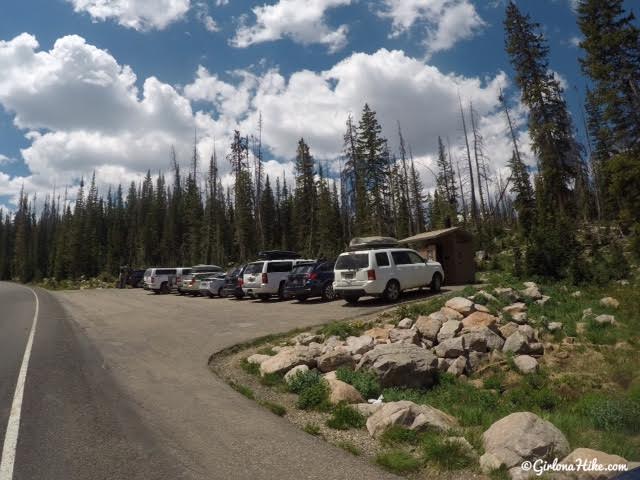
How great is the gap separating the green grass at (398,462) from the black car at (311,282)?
1398 cm

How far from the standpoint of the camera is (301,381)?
22.3 ft

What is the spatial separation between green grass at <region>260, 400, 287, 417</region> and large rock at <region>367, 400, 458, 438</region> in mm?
1279

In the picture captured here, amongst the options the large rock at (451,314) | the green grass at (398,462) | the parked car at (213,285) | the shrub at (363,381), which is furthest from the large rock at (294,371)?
the parked car at (213,285)

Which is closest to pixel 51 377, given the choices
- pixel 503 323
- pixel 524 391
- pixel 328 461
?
pixel 328 461

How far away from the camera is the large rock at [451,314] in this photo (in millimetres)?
10961

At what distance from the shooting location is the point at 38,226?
107 meters

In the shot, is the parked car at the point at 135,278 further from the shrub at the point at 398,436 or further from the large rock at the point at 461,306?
the shrub at the point at 398,436

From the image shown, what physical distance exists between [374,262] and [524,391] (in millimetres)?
8779

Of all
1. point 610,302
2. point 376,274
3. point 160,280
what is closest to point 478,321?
point 610,302

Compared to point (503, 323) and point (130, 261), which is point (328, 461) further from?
point (130, 261)

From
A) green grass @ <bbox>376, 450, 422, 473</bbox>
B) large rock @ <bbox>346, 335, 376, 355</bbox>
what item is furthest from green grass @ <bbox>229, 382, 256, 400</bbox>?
green grass @ <bbox>376, 450, 422, 473</bbox>

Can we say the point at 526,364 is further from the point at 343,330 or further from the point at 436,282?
the point at 436,282

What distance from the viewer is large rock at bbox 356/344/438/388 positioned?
7.03 m

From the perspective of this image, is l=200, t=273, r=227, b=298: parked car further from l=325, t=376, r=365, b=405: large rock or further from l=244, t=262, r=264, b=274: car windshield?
l=325, t=376, r=365, b=405: large rock
